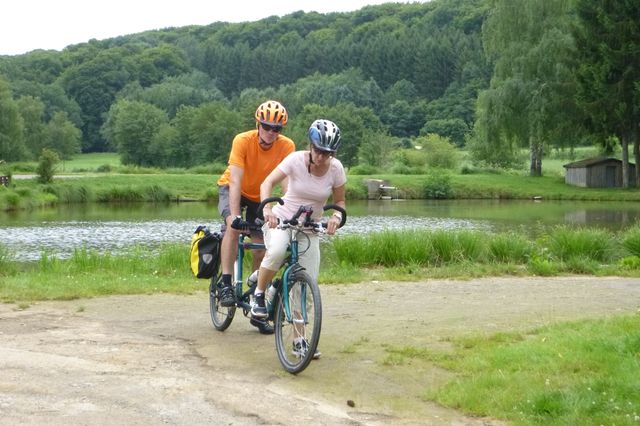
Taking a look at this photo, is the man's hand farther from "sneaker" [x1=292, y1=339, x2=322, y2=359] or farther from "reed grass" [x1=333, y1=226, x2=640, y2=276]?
"reed grass" [x1=333, y1=226, x2=640, y2=276]

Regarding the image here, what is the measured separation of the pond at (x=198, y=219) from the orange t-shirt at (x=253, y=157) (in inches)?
497

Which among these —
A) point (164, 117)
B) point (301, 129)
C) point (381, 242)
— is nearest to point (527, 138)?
point (301, 129)

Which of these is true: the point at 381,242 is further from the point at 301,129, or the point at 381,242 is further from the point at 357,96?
the point at 357,96

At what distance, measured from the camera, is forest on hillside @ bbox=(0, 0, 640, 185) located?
55.7m

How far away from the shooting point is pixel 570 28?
55.5 meters

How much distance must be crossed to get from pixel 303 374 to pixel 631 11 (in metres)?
51.3

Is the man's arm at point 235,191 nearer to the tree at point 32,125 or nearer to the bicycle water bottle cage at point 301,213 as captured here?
the bicycle water bottle cage at point 301,213

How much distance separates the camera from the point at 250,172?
27.4ft

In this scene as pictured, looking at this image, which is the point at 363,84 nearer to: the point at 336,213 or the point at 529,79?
the point at 529,79

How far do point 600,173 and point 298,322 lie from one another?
54959 mm

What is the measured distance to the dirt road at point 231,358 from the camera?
5.67 m

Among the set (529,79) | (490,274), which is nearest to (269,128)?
(490,274)

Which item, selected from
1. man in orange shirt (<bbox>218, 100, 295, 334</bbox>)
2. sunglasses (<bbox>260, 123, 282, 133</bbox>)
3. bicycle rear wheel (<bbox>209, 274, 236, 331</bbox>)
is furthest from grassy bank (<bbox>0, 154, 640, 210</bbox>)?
sunglasses (<bbox>260, 123, 282, 133</bbox>)

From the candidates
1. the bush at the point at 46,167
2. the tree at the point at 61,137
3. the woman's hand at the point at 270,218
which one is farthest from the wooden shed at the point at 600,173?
the tree at the point at 61,137
